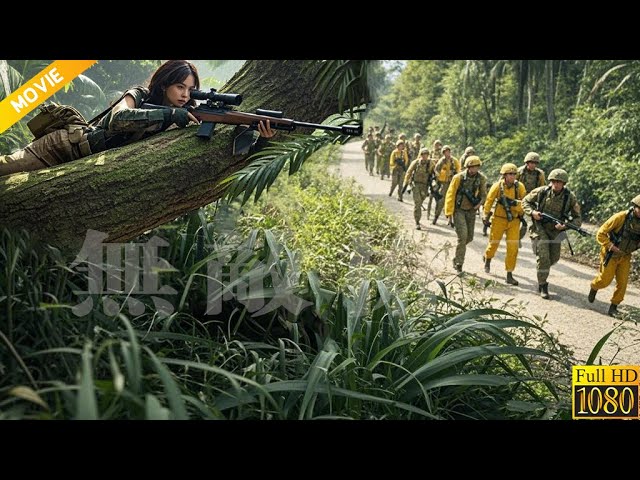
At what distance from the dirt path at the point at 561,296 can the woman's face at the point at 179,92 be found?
1.80 metres

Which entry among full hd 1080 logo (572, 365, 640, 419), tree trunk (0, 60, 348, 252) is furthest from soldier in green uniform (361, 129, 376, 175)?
full hd 1080 logo (572, 365, 640, 419)

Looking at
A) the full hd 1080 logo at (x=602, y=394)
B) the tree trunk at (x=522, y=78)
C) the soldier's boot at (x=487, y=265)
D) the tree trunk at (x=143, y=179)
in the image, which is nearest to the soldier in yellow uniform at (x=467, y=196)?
the soldier's boot at (x=487, y=265)

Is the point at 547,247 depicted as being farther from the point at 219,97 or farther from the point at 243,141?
the point at 219,97

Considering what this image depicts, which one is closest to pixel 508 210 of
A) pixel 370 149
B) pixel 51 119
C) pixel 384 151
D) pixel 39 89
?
pixel 39 89

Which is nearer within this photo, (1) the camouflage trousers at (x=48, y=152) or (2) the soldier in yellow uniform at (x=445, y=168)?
(1) the camouflage trousers at (x=48, y=152)

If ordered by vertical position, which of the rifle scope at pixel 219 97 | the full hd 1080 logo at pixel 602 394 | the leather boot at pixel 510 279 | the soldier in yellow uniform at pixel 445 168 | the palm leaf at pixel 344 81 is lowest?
the leather boot at pixel 510 279

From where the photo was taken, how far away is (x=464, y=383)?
7.09 ft

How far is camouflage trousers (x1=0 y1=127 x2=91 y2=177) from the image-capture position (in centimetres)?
275

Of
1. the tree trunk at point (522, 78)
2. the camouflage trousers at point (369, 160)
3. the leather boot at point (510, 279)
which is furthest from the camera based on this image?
the camouflage trousers at point (369, 160)

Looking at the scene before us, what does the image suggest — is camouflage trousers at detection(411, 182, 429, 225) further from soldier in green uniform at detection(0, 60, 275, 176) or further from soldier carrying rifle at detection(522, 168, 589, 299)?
soldier in green uniform at detection(0, 60, 275, 176)

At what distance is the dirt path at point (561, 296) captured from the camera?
4.12 meters

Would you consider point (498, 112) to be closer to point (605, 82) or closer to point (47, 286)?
point (605, 82)

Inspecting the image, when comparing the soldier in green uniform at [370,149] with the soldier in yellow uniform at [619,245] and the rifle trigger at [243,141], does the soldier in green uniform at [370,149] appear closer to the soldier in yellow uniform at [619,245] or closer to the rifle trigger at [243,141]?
the soldier in yellow uniform at [619,245]

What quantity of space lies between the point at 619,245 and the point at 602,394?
118 inches
